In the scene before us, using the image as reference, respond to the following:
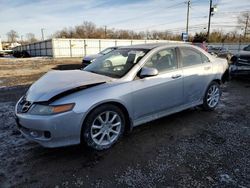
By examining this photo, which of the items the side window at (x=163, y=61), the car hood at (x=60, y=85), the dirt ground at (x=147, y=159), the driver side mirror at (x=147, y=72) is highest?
the side window at (x=163, y=61)

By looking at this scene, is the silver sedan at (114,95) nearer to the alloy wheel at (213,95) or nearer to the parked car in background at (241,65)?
the alloy wheel at (213,95)

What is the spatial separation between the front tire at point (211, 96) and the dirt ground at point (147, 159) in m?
0.62

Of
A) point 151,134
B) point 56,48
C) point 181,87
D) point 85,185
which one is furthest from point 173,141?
point 56,48

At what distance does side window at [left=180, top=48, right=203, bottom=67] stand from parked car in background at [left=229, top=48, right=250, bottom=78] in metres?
5.12

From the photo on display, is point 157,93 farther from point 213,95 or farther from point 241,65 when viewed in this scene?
point 241,65

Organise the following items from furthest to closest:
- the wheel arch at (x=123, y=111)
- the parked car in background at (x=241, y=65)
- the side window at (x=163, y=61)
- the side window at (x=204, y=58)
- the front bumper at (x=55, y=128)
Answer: the parked car in background at (x=241, y=65), the side window at (x=204, y=58), the side window at (x=163, y=61), the wheel arch at (x=123, y=111), the front bumper at (x=55, y=128)

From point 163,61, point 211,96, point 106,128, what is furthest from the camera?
point 211,96

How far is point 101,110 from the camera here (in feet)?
10.2

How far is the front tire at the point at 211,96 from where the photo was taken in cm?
489

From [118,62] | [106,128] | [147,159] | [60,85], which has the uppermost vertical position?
[118,62]

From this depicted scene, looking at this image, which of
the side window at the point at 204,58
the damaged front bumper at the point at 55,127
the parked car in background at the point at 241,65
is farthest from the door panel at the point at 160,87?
the parked car in background at the point at 241,65

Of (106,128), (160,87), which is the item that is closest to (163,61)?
(160,87)

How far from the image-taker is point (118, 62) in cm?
417

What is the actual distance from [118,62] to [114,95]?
1162mm
